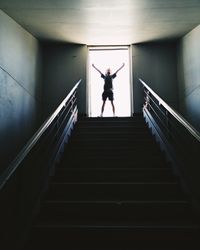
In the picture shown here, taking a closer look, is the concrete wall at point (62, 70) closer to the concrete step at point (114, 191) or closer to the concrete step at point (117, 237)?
the concrete step at point (114, 191)

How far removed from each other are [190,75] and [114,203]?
4.64 meters

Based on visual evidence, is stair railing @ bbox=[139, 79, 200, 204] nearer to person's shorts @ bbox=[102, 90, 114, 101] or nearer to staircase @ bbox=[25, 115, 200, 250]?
staircase @ bbox=[25, 115, 200, 250]

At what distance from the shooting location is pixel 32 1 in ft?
18.4

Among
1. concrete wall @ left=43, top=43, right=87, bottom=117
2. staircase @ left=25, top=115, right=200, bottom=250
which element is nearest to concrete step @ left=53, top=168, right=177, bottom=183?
staircase @ left=25, top=115, right=200, bottom=250

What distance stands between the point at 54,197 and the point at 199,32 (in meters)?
4.94

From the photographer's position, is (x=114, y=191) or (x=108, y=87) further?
(x=108, y=87)

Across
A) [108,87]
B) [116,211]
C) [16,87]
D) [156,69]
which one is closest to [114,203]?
[116,211]

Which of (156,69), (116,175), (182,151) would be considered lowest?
(116,175)

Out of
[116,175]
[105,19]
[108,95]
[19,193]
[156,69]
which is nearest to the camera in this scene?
[19,193]

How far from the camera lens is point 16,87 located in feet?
19.6

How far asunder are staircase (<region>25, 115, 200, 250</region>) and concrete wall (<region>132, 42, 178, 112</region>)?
293cm

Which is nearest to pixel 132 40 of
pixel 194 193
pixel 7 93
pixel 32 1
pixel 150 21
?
pixel 150 21

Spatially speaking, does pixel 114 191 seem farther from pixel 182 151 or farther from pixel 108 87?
pixel 108 87

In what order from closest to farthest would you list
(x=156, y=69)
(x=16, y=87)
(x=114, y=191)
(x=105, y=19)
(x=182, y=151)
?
(x=114, y=191) < (x=182, y=151) < (x=16, y=87) < (x=105, y=19) < (x=156, y=69)
